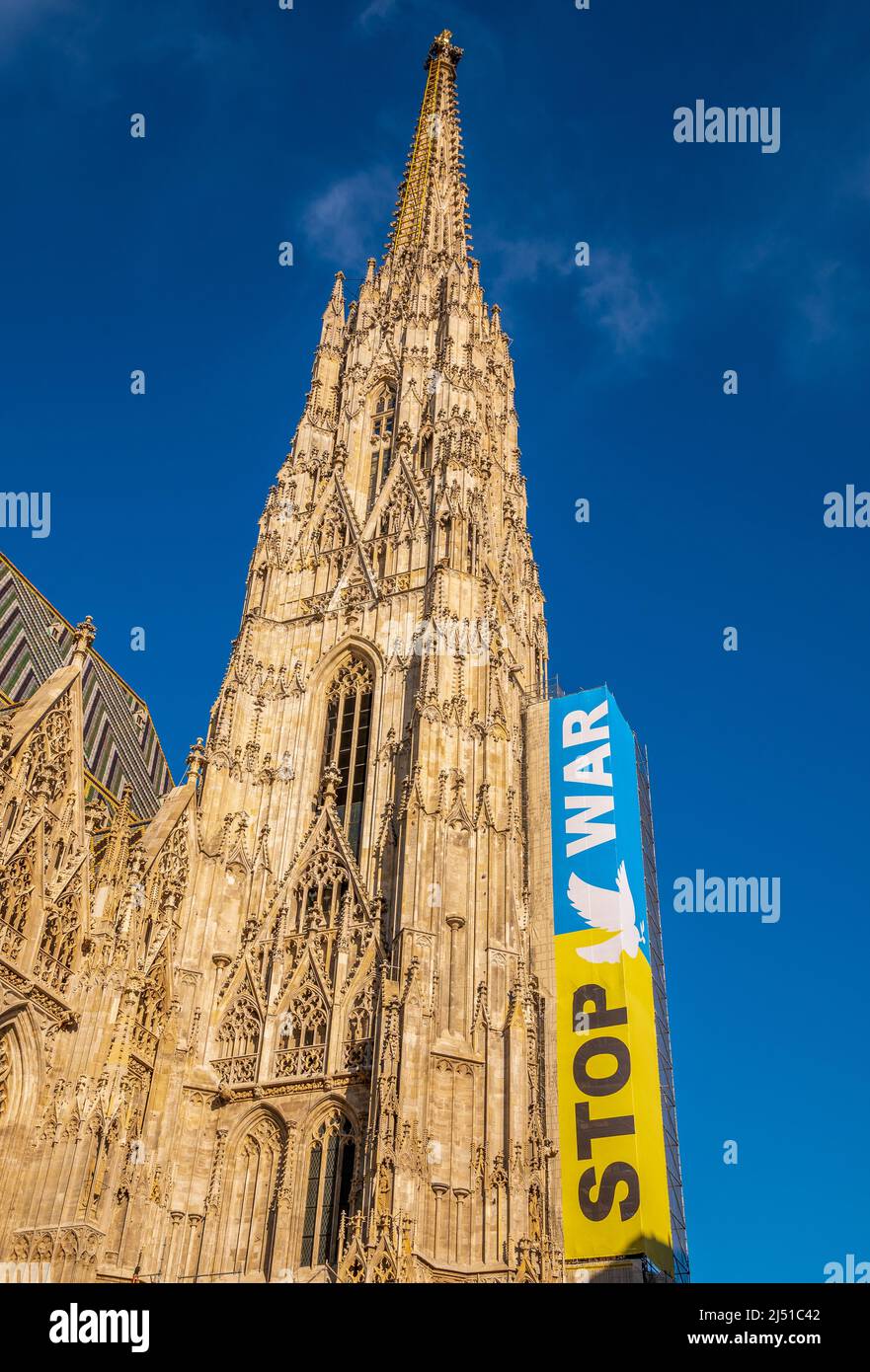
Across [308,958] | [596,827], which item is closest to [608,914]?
[596,827]

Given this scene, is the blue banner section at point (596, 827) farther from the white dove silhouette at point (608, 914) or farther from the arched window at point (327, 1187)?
the arched window at point (327, 1187)

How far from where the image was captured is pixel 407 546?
116 ft

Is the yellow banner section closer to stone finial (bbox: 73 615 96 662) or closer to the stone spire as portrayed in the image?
stone finial (bbox: 73 615 96 662)

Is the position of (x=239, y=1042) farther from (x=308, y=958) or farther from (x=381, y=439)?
(x=381, y=439)

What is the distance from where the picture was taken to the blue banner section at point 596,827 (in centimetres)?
3145

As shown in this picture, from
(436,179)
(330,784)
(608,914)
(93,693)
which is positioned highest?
(436,179)

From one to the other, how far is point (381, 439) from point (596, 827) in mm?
15947

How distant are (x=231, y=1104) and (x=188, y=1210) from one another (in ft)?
7.33

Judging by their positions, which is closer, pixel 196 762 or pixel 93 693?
pixel 196 762

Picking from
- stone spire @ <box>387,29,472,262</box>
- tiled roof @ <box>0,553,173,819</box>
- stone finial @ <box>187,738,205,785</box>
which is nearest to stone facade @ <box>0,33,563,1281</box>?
stone finial @ <box>187,738,205,785</box>

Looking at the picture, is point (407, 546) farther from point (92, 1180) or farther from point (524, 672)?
point (92, 1180)

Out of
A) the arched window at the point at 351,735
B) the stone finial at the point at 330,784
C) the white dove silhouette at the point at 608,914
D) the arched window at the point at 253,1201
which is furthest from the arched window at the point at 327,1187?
the white dove silhouette at the point at 608,914

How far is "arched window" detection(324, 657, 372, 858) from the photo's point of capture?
31.0m

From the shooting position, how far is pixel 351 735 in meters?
32.6
